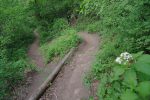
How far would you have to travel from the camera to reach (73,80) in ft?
29.8

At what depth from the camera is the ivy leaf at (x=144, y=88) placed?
2407 millimetres

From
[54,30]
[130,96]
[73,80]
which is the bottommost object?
[54,30]

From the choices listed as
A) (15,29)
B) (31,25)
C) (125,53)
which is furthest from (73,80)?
(31,25)

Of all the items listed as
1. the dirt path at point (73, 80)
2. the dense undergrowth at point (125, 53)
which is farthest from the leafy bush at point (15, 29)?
the dense undergrowth at point (125, 53)

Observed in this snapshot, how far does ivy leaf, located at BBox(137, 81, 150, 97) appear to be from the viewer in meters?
2.41

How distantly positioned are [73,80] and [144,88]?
6.73 metres

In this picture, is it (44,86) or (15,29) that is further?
(15,29)

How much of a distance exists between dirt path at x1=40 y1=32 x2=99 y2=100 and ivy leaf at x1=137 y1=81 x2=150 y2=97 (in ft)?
16.3

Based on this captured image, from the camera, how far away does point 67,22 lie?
18.4 meters

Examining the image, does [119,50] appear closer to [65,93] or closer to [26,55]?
[65,93]

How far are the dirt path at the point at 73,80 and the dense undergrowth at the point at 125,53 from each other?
23.2 inches

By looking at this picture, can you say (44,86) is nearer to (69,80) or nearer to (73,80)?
(69,80)

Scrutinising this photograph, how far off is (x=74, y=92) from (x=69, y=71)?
212cm

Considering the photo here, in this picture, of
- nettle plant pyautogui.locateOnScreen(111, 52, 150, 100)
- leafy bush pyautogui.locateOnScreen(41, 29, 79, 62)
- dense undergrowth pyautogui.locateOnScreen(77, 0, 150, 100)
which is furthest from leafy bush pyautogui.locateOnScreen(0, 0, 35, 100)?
nettle plant pyautogui.locateOnScreen(111, 52, 150, 100)
